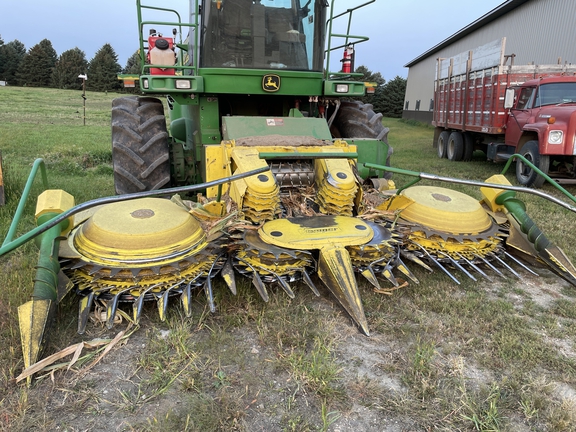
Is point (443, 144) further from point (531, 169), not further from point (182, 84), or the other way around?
point (182, 84)

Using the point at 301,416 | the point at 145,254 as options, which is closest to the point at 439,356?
the point at 301,416

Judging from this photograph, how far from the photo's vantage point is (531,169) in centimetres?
750

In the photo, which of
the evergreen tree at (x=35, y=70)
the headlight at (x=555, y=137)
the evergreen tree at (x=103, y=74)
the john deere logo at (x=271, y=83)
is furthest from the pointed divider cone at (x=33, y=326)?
the evergreen tree at (x=35, y=70)

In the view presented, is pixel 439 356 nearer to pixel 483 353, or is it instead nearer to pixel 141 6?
pixel 483 353

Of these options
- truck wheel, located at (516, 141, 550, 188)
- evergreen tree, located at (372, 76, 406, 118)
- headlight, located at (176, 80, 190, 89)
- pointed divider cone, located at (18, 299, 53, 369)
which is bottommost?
pointed divider cone, located at (18, 299, 53, 369)

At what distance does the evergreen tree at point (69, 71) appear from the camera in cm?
5297

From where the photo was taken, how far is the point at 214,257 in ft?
9.27

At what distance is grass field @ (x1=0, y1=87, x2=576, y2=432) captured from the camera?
75.0 inches

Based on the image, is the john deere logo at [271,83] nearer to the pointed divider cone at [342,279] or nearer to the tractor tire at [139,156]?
the tractor tire at [139,156]

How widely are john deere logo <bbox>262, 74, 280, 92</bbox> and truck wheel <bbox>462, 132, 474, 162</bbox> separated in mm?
8272

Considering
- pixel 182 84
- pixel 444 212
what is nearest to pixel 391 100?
pixel 182 84

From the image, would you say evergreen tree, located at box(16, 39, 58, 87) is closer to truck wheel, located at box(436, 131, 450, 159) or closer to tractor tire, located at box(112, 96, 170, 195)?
truck wheel, located at box(436, 131, 450, 159)

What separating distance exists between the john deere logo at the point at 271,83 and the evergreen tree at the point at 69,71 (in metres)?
55.6

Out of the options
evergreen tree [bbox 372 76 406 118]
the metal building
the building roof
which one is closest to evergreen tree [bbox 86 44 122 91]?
evergreen tree [bbox 372 76 406 118]
